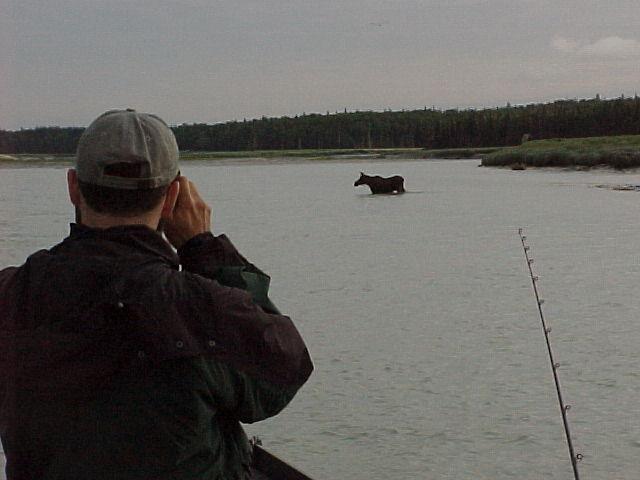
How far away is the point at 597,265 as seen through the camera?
39.7 ft

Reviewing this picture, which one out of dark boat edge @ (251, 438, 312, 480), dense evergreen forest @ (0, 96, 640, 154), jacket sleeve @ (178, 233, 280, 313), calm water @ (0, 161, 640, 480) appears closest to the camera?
jacket sleeve @ (178, 233, 280, 313)

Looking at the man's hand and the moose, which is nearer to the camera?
the man's hand

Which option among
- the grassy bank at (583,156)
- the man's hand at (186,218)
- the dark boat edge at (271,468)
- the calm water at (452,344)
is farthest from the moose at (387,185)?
the man's hand at (186,218)

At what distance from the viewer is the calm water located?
17.0ft

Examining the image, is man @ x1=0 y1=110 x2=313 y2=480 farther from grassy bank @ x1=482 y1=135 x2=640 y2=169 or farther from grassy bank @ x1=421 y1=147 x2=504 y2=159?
grassy bank @ x1=421 y1=147 x2=504 y2=159

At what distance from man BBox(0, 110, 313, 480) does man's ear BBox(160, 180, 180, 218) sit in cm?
1

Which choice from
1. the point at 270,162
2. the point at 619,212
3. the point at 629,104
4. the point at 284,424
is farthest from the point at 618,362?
the point at 629,104

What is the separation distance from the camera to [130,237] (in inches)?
62.0

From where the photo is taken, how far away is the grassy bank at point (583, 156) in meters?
42.9

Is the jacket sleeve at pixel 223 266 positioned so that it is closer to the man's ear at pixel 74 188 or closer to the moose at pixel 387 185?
the man's ear at pixel 74 188

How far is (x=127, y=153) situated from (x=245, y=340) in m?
0.36

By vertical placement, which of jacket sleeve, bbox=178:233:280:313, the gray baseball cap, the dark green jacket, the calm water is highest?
the gray baseball cap

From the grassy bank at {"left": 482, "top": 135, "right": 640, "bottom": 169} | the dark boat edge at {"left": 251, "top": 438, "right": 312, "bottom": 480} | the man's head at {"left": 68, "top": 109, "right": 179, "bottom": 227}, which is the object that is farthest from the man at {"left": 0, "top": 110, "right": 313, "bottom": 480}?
the grassy bank at {"left": 482, "top": 135, "right": 640, "bottom": 169}

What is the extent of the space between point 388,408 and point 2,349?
4.44 m
